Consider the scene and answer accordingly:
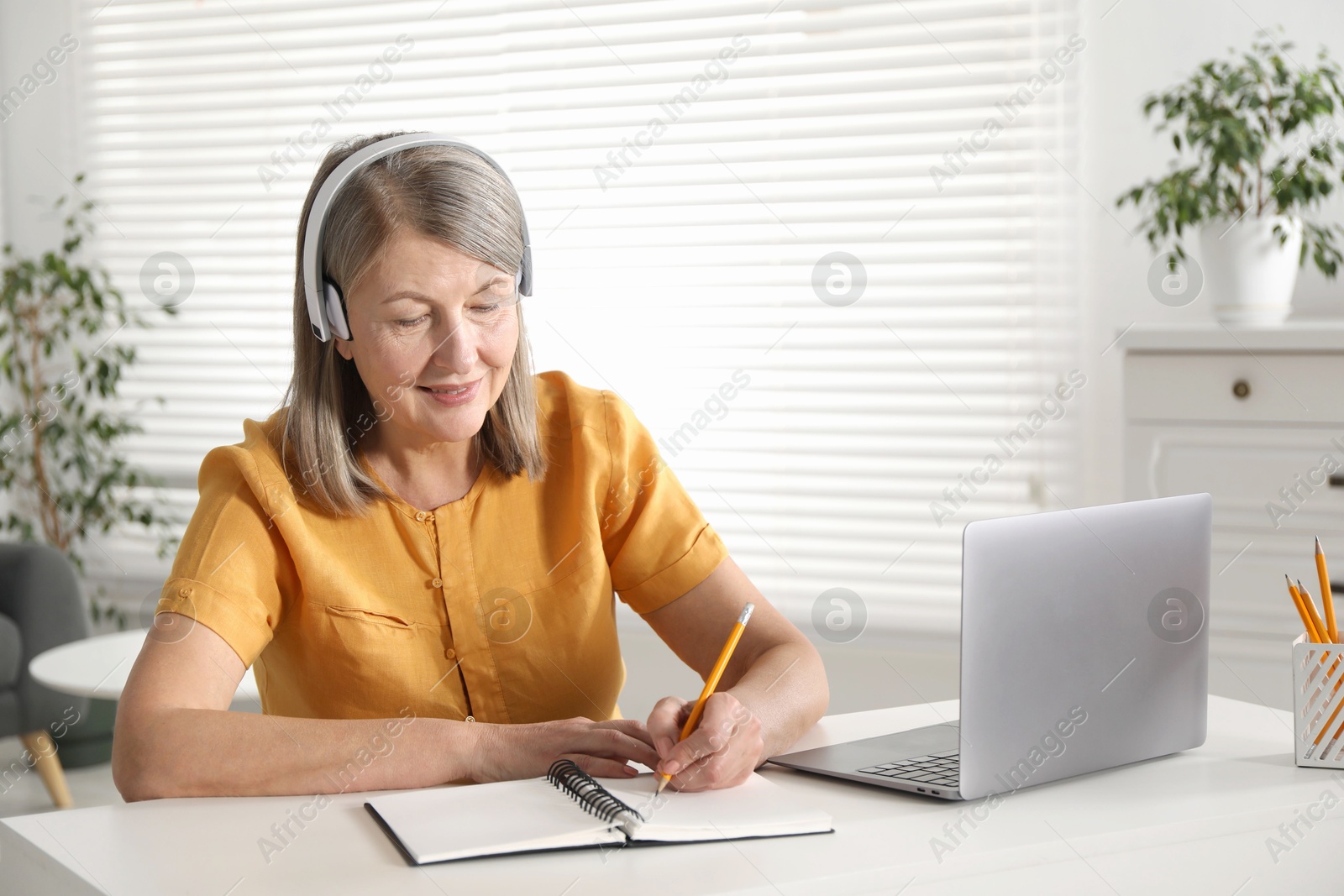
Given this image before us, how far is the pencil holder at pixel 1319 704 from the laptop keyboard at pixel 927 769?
347mm

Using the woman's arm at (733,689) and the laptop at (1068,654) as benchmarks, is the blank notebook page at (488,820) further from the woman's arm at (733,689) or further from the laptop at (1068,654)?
the laptop at (1068,654)

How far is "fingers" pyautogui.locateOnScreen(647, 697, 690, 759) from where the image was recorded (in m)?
1.23

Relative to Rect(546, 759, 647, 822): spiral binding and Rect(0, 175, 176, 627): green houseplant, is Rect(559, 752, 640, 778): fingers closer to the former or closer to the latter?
Rect(546, 759, 647, 822): spiral binding

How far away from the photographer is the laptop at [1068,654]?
44.6 inches

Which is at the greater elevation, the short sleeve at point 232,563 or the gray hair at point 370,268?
the gray hair at point 370,268

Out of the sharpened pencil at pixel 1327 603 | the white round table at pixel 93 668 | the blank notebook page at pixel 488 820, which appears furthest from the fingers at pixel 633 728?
the white round table at pixel 93 668

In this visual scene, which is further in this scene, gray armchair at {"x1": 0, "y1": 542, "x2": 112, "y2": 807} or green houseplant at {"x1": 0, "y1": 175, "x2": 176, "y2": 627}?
green houseplant at {"x1": 0, "y1": 175, "x2": 176, "y2": 627}

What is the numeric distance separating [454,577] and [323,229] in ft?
1.52

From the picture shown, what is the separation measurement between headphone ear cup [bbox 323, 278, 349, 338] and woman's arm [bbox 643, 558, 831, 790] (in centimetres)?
56

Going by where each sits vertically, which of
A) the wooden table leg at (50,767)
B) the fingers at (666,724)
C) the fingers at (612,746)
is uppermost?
the fingers at (666,724)

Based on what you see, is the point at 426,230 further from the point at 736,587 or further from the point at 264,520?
the point at 736,587

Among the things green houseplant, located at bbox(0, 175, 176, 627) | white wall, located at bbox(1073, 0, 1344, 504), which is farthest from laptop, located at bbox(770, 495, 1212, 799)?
green houseplant, located at bbox(0, 175, 176, 627)

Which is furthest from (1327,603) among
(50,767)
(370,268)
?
(50,767)

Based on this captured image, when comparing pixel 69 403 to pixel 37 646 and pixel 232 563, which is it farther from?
pixel 232 563
